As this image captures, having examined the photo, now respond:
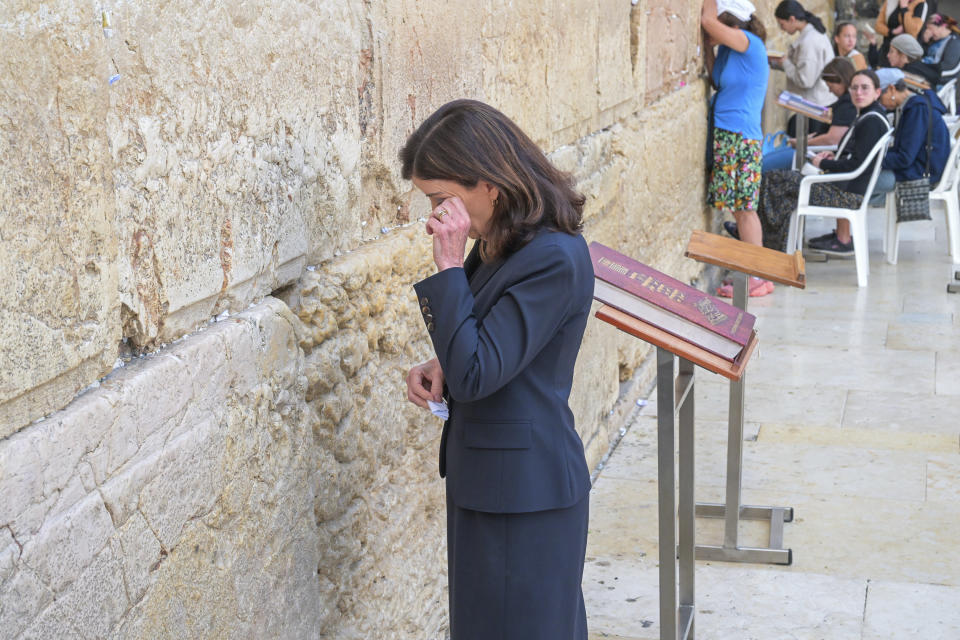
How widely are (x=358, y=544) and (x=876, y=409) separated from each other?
3.54 metres

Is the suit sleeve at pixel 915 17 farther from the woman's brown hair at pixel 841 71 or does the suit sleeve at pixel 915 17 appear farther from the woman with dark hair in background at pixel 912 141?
the woman with dark hair in background at pixel 912 141

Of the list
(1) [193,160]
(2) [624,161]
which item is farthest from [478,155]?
(2) [624,161]

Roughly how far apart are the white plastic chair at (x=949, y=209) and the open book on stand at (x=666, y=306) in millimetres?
6131

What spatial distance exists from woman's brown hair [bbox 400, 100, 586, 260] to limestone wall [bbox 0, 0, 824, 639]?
0.34 m

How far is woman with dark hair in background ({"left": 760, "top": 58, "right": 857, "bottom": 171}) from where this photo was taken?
8.79 m

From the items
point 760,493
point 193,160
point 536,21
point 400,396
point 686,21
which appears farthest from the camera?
point 686,21

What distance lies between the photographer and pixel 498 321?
182cm

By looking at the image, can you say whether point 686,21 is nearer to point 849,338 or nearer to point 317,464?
point 849,338

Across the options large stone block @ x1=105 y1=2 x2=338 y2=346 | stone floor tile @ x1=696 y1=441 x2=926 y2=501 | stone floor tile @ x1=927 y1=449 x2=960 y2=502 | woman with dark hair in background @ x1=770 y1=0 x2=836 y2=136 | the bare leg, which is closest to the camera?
large stone block @ x1=105 y1=2 x2=338 y2=346

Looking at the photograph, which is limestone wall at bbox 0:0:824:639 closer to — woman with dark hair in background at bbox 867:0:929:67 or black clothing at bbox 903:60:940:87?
black clothing at bbox 903:60:940:87

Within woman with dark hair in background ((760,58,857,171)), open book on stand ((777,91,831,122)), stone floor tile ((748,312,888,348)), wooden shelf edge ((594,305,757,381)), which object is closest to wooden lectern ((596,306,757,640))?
wooden shelf edge ((594,305,757,381))

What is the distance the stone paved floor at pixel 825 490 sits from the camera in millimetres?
3350

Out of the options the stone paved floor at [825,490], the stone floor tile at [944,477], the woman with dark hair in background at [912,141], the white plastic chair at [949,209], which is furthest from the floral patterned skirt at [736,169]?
the stone floor tile at [944,477]

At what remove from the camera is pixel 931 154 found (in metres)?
7.93
